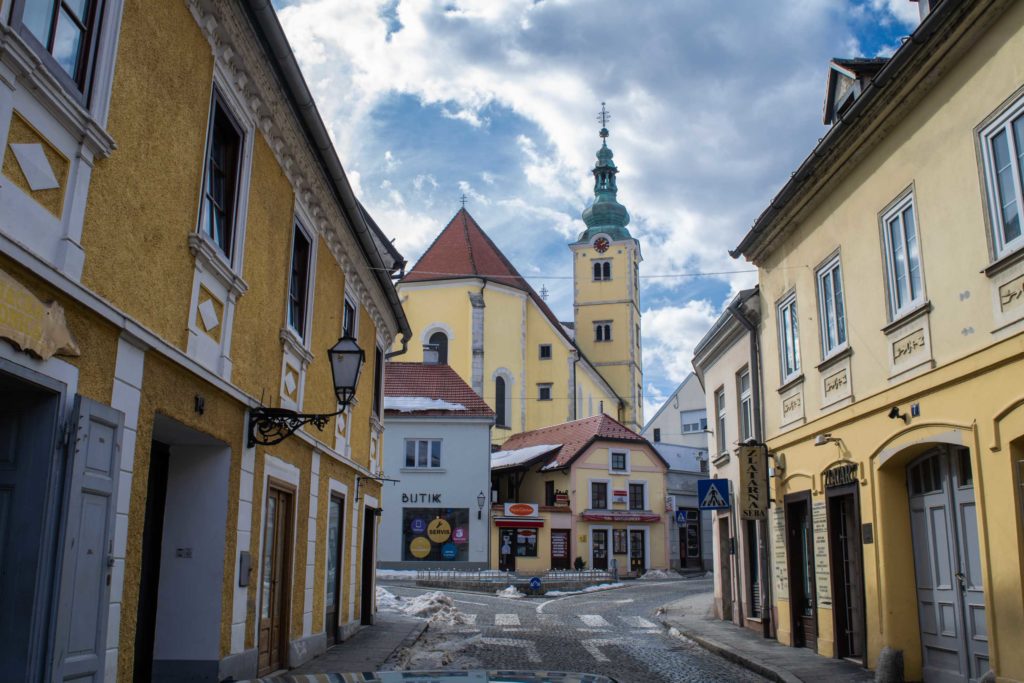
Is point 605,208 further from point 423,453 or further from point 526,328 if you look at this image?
point 423,453

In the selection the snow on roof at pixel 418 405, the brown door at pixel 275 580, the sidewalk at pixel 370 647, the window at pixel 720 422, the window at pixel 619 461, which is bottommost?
the sidewalk at pixel 370 647

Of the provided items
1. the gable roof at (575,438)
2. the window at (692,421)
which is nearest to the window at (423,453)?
the gable roof at (575,438)

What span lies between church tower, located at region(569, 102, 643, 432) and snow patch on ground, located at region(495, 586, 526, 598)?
35.3m

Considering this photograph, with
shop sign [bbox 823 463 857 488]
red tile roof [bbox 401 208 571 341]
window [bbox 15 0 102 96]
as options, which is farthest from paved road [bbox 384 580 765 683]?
red tile roof [bbox 401 208 571 341]

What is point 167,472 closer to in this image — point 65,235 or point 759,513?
point 65,235

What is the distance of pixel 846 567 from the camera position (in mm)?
13102

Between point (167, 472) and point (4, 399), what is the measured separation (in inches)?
140

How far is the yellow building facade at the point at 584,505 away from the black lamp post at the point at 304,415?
1204 inches

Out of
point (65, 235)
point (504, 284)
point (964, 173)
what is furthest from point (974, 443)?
point (504, 284)

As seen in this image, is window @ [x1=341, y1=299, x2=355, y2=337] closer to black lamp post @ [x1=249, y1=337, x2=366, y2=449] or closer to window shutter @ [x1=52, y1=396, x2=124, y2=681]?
black lamp post @ [x1=249, y1=337, x2=366, y2=449]

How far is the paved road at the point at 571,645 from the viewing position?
1265 cm

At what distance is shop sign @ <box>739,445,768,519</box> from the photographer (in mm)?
16016

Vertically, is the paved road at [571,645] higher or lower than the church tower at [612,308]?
lower

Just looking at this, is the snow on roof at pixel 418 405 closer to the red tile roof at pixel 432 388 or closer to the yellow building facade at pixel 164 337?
the red tile roof at pixel 432 388
